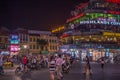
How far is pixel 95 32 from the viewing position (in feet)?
349

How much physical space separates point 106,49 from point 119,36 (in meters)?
9.66

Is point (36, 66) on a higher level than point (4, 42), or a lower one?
lower

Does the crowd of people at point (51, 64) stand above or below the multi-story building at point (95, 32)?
below

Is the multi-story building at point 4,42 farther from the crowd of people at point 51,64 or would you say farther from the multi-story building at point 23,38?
the crowd of people at point 51,64

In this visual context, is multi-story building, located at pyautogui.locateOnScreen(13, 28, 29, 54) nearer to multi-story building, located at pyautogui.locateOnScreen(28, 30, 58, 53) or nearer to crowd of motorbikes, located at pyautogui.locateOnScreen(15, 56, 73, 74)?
multi-story building, located at pyautogui.locateOnScreen(28, 30, 58, 53)

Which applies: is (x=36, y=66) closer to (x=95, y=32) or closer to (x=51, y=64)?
(x=51, y=64)

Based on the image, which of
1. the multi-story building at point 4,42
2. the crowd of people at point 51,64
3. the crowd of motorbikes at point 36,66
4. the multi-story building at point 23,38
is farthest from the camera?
the multi-story building at point 23,38

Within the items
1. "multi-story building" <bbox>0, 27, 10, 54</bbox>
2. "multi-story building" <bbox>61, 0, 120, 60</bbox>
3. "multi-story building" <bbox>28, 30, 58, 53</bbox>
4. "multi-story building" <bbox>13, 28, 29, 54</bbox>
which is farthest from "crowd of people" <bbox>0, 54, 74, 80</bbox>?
"multi-story building" <bbox>28, 30, 58, 53</bbox>

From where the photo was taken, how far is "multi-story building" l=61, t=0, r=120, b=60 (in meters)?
105

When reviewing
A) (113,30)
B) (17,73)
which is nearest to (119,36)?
(113,30)

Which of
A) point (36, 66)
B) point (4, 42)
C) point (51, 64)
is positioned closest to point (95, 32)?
point (4, 42)

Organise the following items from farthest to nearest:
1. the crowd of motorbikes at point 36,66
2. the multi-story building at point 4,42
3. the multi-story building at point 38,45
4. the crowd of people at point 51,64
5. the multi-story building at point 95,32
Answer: the multi-story building at point 38,45 → the multi-story building at point 95,32 → the multi-story building at point 4,42 → the crowd of motorbikes at point 36,66 → the crowd of people at point 51,64

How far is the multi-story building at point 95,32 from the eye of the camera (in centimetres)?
10500

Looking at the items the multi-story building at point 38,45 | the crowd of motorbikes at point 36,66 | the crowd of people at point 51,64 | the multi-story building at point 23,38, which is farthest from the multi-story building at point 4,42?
the crowd of motorbikes at point 36,66
